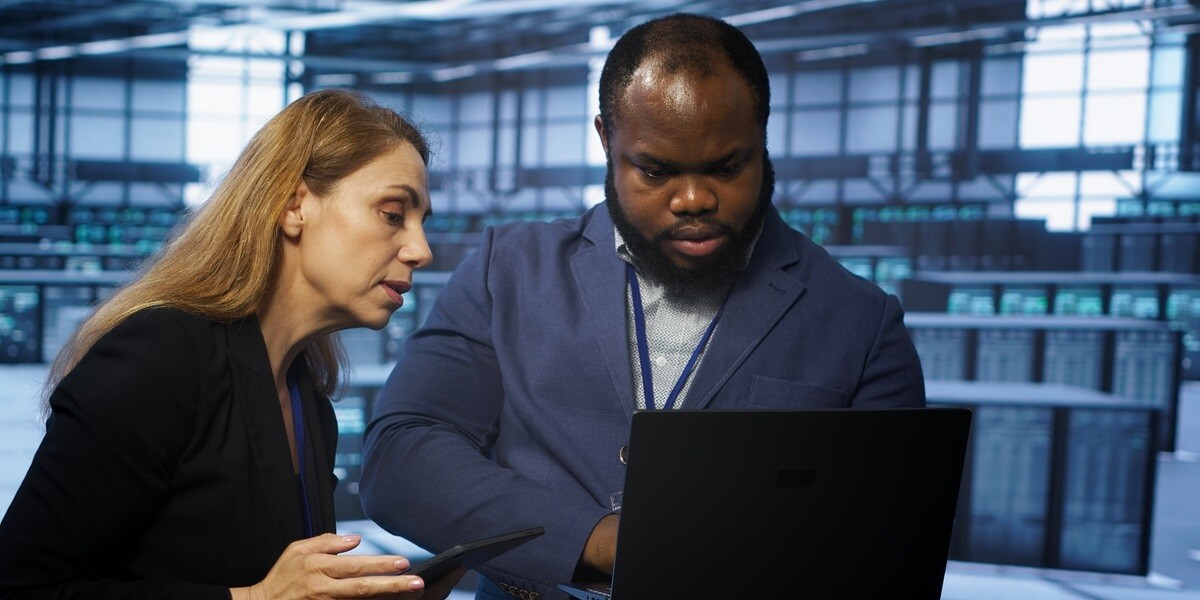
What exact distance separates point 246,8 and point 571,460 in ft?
11.1

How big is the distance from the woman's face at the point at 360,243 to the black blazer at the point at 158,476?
117mm

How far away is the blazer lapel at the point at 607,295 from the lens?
58.6 inches

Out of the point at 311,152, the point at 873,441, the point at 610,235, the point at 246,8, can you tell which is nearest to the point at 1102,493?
the point at 610,235

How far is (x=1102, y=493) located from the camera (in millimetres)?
3535

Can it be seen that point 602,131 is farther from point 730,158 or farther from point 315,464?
point 315,464

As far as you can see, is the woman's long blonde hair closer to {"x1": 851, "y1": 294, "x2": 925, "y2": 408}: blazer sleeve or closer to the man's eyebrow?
the man's eyebrow

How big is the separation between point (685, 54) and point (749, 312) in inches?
15.6

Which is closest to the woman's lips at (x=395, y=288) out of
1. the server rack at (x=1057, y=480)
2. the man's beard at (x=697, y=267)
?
the man's beard at (x=697, y=267)

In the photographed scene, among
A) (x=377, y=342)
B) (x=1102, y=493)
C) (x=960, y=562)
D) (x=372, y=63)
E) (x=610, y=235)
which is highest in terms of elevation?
(x=372, y=63)

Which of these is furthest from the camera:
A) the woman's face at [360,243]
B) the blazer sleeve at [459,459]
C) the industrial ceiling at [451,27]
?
the industrial ceiling at [451,27]

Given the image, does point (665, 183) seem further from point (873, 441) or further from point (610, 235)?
point (873, 441)

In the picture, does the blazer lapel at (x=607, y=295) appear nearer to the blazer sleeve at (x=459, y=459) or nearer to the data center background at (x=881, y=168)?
the blazer sleeve at (x=459, y=459)

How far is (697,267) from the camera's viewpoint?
1.53 metres

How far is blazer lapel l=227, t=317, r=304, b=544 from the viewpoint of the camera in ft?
4.25
